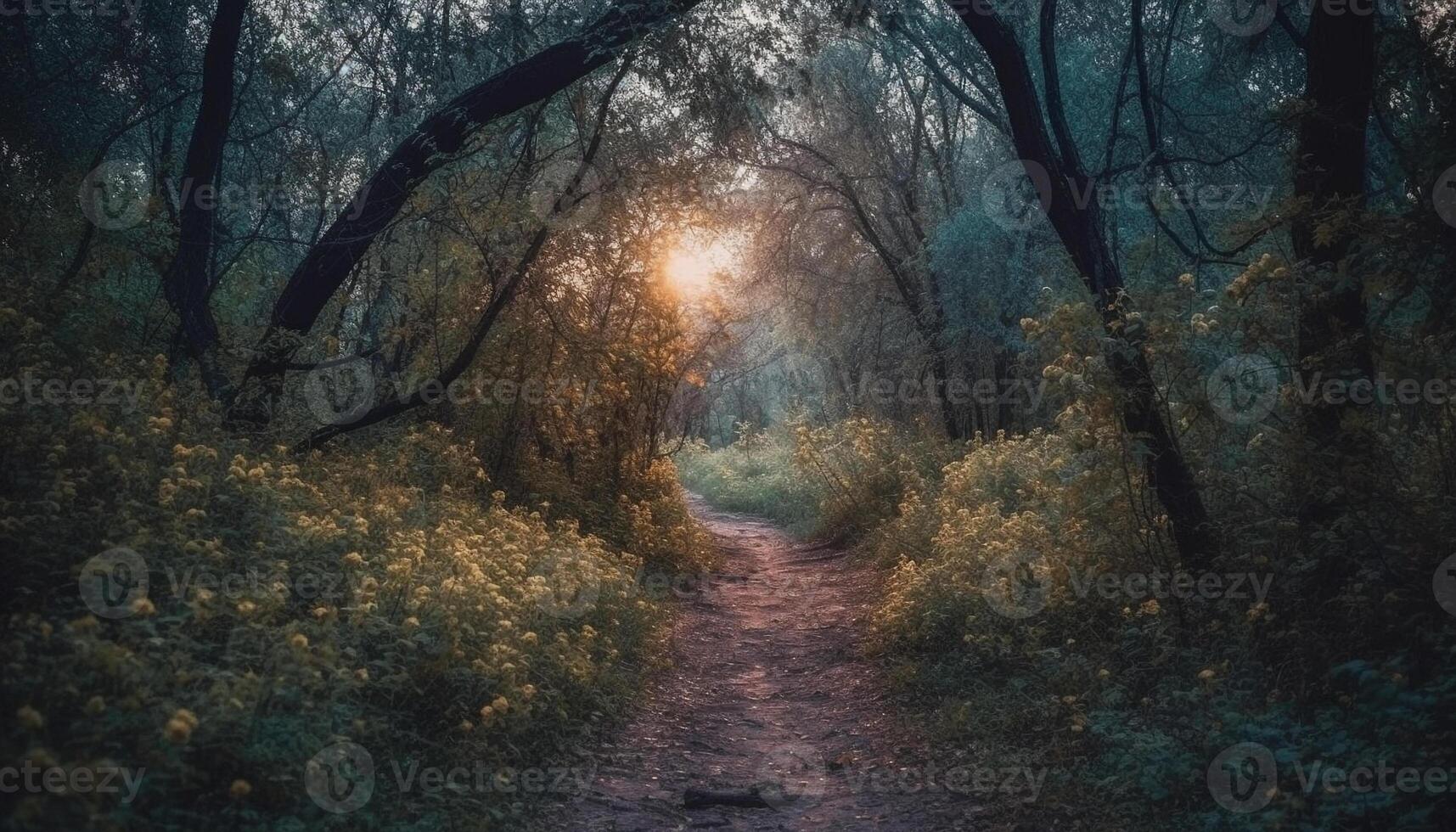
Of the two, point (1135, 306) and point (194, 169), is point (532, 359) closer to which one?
point (194, 169)

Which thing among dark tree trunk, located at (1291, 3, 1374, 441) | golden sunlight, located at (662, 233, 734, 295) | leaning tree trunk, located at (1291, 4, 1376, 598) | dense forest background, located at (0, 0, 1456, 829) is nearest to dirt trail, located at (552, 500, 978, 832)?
dense forest background, located at (0, 0, 1456, 829)

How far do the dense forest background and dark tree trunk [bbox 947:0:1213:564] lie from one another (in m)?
0.03

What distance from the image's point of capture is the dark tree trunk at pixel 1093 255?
6449 millimetres

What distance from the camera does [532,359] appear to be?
11000 millimetres

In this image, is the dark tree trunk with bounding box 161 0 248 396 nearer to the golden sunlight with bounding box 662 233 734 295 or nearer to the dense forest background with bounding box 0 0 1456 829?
the dense forest background with bounding box 0 0 1456 829

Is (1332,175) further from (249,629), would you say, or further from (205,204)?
(205,204)

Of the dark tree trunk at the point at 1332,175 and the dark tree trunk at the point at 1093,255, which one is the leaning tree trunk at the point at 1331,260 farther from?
→ the dark tree trunk at the point at 1093,255

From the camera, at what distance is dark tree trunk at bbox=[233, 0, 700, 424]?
7801mm

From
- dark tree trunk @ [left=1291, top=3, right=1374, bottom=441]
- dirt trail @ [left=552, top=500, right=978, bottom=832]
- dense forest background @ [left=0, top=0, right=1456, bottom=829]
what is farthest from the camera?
dark tree trunk @ [left=1291, top=3, right=1374, bottom=441]

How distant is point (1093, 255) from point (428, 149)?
539cm

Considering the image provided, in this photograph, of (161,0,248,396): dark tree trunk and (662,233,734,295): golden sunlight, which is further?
(662,233,734,295): golden sunlight

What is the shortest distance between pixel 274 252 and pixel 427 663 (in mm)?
11948

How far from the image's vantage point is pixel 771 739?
6.93 meters

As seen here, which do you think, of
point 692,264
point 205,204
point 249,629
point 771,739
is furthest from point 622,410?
point 249,629
